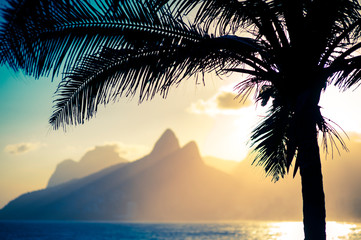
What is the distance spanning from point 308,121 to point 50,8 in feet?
7.89

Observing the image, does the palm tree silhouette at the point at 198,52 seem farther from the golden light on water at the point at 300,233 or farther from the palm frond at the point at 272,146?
the golden light on water at the point at 300,233

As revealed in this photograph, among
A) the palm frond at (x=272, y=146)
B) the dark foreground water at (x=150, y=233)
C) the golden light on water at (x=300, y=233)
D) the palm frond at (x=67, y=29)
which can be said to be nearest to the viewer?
the palm frond at (x=67, y=29)

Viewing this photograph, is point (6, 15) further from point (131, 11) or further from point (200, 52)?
point (200, 52)

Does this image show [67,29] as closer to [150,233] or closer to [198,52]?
[198,52]

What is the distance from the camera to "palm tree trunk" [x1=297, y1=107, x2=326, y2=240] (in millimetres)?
2898

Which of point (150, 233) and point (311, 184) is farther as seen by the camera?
point (150, 233)

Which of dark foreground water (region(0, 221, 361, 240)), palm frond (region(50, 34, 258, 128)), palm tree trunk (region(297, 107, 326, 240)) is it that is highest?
palm frond (region(50, 34, 258, 128))

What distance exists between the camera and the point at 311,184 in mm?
2969

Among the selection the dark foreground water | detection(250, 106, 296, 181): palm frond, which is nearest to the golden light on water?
the dark foreground water

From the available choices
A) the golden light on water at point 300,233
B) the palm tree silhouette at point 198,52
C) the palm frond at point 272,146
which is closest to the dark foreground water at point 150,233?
the golden light on water at point 300,233

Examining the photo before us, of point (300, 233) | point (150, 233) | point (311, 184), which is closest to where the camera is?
point (311, 184)

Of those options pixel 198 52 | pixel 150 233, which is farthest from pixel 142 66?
pixel 150 233

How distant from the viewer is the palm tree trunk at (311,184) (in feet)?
9.51

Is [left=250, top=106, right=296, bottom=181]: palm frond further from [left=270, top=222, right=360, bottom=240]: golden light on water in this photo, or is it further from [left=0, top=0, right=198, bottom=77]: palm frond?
[left=270, top=222, right=360, bottom=240]: golden light on water
